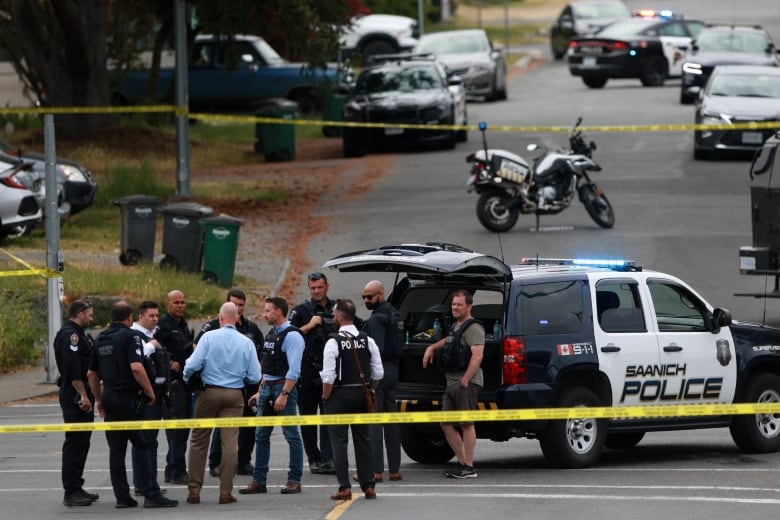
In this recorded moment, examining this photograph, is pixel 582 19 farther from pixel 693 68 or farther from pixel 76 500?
pixel 76 500

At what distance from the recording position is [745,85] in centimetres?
3216

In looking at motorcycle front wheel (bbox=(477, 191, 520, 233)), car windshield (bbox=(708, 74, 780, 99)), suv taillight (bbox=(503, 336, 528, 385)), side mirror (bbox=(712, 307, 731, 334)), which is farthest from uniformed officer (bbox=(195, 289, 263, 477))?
car windshield (bbox=(708, 74, 780, 99))

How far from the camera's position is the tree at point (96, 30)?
3153 cm

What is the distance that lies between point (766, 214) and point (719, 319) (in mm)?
6519

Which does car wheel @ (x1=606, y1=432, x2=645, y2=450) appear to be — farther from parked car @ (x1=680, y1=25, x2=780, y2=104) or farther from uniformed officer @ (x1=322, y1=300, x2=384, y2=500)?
parked car @ (x1=680, y1=25, x2=780, y2=104)

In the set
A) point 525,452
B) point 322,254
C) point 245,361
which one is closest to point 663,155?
point 322,254

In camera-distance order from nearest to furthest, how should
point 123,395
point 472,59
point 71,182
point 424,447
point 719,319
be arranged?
point 123,395 → point 719,319 → point 424,447 → point 71,182 → point 472,59

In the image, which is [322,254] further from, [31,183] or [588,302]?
[588,302]

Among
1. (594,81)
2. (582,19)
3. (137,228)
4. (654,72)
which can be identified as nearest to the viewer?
(137,228)

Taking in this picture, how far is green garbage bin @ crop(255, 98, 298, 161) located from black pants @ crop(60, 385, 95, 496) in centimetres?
2348

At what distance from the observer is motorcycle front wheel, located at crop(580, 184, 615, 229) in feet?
83.5

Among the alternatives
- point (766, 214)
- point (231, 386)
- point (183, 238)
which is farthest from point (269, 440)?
point (183, 238)

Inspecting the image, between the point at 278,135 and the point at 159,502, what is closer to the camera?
the point at 159,502

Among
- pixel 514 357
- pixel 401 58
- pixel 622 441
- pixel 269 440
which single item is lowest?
pixel 622 441
